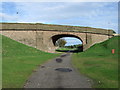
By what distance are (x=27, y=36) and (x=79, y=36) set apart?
58.5 feet

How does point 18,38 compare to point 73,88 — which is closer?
point 73,88

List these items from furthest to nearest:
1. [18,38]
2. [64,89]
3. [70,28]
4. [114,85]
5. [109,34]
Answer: [109,34] < [70,28] < [18,38] < [114,85] < [64,89]

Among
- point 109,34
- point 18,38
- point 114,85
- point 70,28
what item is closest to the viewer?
point 114,85

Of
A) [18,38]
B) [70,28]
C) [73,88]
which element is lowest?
[73,88]

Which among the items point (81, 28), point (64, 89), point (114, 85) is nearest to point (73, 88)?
point (64, 89)

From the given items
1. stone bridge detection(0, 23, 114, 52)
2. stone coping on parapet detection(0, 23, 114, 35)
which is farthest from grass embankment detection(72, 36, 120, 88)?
stone coping on parapet detection(0, 23, 114, 35)

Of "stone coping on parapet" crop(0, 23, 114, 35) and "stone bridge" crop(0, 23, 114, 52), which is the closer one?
"stone bridge" crop(0, 23, 114, 52)

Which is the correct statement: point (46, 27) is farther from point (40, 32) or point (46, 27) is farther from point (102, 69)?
point (102, 69)

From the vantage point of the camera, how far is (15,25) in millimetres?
46594

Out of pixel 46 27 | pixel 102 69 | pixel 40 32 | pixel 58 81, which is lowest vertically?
pixel 58 81

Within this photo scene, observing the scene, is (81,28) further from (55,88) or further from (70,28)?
(55,88)

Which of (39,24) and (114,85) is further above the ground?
(39,24)

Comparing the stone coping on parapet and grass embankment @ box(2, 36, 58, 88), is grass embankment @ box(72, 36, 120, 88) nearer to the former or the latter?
grass embankment @ box(2, 36, 58, 88)

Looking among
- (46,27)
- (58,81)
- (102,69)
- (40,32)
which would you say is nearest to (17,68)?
(58,81)
